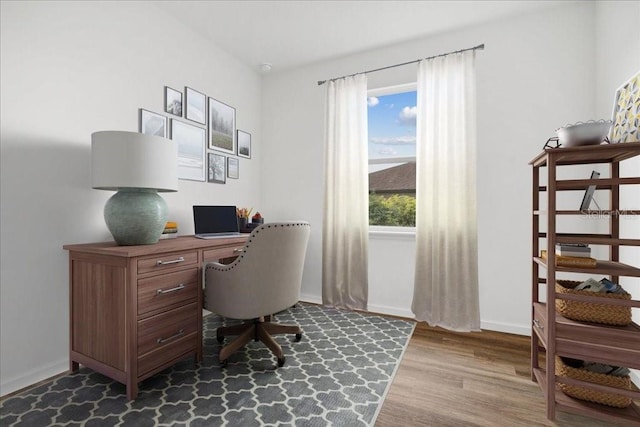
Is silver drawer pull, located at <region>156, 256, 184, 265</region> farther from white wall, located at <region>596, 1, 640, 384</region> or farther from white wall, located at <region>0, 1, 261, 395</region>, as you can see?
white wall, located at <region>596, 1, 640, 384</region>

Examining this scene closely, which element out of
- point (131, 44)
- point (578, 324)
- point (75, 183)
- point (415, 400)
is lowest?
point (415, 400)

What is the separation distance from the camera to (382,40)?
2834 mm

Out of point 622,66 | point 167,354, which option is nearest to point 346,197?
point 167,354

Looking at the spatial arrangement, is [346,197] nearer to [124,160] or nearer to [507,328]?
[507,328]

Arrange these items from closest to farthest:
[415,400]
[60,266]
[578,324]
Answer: [578,324]
[415,400]
[60,266]

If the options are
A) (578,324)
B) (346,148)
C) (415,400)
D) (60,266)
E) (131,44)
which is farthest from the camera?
(346,148)

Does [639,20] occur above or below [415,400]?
above

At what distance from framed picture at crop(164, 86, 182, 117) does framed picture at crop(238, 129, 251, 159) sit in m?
0.77

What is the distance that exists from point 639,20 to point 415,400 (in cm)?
245

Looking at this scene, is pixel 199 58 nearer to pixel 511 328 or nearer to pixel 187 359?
pixel 187 359

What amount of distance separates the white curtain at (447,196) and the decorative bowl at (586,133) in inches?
41.7

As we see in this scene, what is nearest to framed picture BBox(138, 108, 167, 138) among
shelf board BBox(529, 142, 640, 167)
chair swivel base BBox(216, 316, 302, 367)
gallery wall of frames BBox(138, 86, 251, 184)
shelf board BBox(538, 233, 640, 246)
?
gallery wall of frames BBox(138, 86, 251, 184)

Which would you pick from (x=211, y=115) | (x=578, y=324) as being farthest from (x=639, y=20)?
(x=211, y=115)

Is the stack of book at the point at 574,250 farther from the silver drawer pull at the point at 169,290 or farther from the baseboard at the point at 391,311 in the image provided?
the silver drawer pull at the point at 169,290
